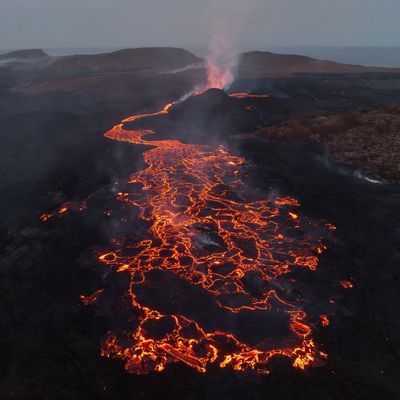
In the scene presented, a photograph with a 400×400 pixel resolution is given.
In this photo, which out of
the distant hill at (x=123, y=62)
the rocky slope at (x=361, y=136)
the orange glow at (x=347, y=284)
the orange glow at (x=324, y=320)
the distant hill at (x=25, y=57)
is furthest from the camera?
the distant hill at (x=25, y=57)

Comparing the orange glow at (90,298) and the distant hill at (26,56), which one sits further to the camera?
the distant hill at (26,56)

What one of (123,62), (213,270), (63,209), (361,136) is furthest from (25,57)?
(213,270)

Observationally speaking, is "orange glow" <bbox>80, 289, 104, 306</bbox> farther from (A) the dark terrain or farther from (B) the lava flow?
(B) the lava flow

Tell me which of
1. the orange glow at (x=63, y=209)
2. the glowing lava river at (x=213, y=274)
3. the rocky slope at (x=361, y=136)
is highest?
the rocky slope at (x=361, y=136)

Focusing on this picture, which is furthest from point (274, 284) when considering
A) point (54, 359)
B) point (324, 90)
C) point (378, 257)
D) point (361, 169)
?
point (324, 90)

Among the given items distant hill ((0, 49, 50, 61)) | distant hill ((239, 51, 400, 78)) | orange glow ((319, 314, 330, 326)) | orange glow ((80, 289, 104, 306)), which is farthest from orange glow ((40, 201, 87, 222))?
distant hill ((0, 49, 50, 61))

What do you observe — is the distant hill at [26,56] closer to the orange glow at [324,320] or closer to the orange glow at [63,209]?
the orange glow at [63,209]

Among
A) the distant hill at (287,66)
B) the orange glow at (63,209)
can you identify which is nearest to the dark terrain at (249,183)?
the orange glow at (63,209)
